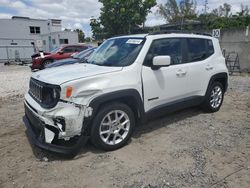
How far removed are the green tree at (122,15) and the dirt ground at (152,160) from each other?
81.0 feet

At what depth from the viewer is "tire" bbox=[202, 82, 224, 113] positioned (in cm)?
533

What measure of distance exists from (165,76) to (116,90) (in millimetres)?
1090

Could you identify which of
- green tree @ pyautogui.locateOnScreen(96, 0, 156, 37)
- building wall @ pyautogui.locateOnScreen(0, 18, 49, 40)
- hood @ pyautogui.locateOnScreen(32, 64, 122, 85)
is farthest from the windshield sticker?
building wall @ pyautogui.locateOnScreen(0, 18, 49, 40)

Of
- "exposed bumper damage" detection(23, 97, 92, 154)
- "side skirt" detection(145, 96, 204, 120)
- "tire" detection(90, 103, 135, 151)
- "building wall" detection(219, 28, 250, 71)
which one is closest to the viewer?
"exposed bumper damage" detection(23, 97, 92, 154)

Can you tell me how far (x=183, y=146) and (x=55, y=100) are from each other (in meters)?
2.15

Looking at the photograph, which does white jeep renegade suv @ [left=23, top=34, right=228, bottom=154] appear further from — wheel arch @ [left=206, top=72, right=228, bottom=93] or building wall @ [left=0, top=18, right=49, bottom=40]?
building wall @ [left=0, top=18, right=49, bottom=40]

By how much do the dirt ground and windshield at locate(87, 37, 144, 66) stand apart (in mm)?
1390

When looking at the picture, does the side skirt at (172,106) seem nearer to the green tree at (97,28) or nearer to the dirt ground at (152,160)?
the dirt ground at (152,160)

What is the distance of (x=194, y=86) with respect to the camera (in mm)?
4871

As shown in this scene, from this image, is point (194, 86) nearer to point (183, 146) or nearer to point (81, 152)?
point (183, 146)

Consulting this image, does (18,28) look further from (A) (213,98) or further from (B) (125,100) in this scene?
(B) (125,100)

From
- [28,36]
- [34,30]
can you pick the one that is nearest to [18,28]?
[28,36]

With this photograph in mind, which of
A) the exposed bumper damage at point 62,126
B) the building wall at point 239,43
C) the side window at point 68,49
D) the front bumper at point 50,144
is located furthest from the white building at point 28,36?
the exposed bumper damage at point 62,126

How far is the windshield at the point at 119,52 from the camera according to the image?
4016 mm
